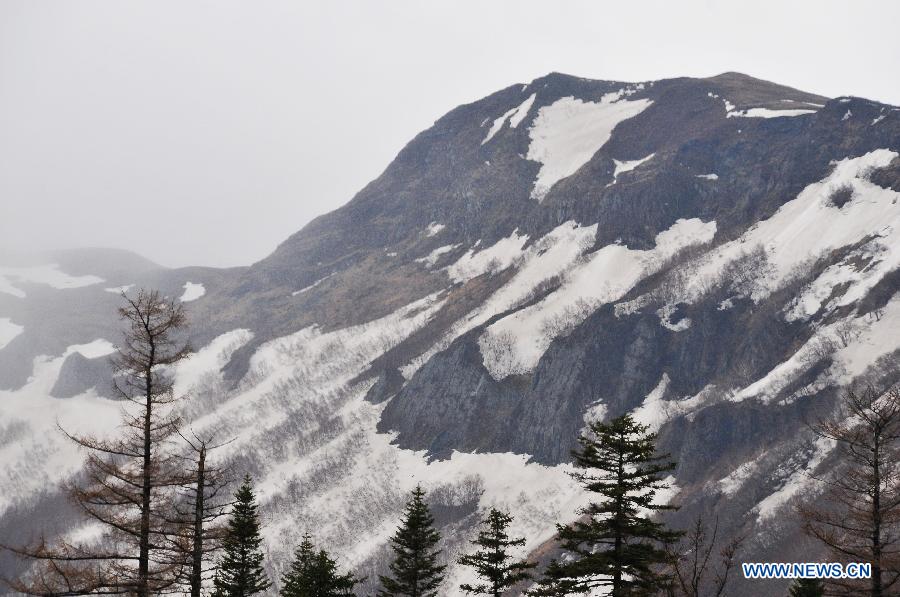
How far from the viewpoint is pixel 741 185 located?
191m

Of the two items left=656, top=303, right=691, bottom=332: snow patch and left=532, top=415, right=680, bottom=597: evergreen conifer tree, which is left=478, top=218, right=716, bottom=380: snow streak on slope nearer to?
left=656, top=303, right=691, bottom=332: snow patch

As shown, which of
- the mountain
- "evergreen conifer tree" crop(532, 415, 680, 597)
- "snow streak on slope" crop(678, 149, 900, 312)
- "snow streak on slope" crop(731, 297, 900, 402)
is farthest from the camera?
"snow streak on slope" crop(678, 149, 900, 312)

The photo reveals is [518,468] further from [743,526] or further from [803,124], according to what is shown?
[803,124]

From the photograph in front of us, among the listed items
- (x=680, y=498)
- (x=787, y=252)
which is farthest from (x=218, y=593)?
(x=787, y=252)

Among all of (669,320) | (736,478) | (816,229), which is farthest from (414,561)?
(816,229)

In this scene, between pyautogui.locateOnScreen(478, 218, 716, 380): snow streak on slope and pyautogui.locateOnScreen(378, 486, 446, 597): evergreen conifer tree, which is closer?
pyautogui.locateOnScreen(378, 486, 446, 597): evergreen conifer tree

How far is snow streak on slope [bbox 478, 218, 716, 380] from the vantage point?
543 feet

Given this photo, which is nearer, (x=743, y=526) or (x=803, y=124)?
(x=743, y=526)

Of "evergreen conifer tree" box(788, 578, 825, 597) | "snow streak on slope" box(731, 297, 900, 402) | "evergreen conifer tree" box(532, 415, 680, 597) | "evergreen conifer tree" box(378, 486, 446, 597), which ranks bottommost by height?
A: "evergreen conifer tree" box(788, 578, 825, 597)

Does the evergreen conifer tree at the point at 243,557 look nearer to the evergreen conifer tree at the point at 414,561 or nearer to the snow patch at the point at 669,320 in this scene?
the evergreen conifer tree at the point at 414,561

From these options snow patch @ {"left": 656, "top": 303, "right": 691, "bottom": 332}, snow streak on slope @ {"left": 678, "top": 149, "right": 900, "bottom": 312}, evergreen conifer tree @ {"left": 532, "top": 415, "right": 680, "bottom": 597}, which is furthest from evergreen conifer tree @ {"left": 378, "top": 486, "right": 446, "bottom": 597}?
snow patch @ {"left": 656, "top": 303, "right": 691, "bottom": 332}

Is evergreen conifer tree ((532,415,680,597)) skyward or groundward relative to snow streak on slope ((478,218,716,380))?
groundward

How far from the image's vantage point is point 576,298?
17462 centimetres

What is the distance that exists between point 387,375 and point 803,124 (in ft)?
408
